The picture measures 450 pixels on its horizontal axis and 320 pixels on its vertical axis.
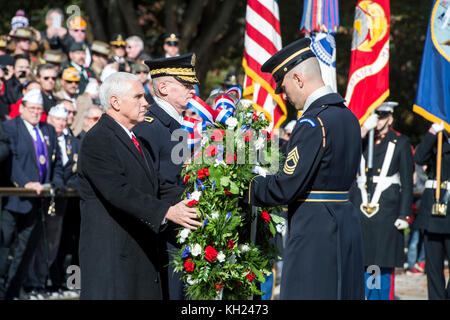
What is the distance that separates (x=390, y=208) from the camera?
8.70 meters

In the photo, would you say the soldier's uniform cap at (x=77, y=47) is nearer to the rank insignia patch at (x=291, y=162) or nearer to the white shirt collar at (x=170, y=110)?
the white shirt collar at (x=170, y=110)

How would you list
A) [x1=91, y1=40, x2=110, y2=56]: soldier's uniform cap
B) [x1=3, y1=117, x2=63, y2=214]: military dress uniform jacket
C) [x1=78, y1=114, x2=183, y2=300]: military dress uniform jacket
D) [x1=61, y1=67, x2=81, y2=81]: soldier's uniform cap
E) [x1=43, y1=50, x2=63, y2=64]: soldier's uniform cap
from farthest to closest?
1. [x1=91, y1=40, x2=110, y2=56]: soldier's uniform cap
2. [x1=43, y1=50, x2=63, y2=64]: soldier's uniform cap
3. [x1=61, y1=67, x2=81, y2=81]: soldier's uniform cap
4. [x1=3, y1=117, x2=63, y2=214]: military dress uniform jacket
5. [x1=78, y1=114, x2=183, y2=300]: military dress uniform jacket

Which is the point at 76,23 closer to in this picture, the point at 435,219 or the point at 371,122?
the point at 371,122

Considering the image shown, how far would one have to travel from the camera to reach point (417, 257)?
513 inches

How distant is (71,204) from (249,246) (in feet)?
16.4

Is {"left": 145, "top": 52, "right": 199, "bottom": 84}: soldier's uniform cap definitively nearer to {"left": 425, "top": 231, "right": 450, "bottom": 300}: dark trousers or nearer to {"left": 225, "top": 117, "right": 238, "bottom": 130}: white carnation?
{"left": 225, "top": 117, "right": 238, "bottom": 130}: white carnation

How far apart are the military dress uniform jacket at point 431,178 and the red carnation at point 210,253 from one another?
13.9 ft

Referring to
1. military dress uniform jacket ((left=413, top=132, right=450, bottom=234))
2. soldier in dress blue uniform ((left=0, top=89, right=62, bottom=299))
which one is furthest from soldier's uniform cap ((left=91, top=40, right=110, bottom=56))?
military dress uniform jacket ((left=413, top=132, right=450, bottom=234))

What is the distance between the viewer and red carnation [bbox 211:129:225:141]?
16.3 ft

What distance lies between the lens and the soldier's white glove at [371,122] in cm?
868

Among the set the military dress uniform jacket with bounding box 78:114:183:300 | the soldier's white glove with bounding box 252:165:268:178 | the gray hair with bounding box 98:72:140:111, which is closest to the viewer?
the military dress uniform jacket with bounding box 78:114:183:300

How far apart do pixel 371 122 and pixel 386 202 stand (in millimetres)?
937

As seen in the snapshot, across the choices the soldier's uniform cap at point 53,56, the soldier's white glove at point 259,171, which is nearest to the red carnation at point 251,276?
the soldier's white glove at point 259,171
